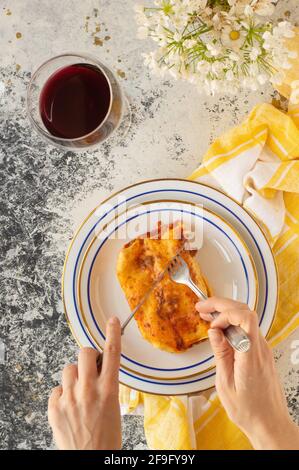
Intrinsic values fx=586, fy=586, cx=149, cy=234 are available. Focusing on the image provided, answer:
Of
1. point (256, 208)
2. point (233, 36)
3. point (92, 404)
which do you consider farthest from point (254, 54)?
point (92, 404)

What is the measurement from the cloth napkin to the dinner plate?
0.08 meters

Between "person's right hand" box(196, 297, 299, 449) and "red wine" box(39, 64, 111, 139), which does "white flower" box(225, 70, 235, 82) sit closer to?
"red wine" box(39, 64, 111, 139)

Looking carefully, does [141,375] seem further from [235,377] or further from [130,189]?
[130,189]

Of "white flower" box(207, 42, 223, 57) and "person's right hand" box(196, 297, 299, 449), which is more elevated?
"white flower" box(207, 42, 223, 57)

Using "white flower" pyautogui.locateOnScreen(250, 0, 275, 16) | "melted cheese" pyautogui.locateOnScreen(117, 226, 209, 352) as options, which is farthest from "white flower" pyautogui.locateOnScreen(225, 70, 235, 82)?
"melted cheese" pyautogui.locateOnScreen(117, 226, 209, 352)

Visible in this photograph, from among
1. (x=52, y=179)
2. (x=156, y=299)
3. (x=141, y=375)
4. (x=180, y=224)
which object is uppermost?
(x=52, y=179)

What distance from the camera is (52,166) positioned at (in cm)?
143

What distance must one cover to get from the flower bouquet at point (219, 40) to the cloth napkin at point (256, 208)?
20 cm

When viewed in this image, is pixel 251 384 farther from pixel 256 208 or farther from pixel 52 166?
pixel 52 166

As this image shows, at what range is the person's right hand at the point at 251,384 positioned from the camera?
1.09 m

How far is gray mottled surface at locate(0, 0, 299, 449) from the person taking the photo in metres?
1.41
